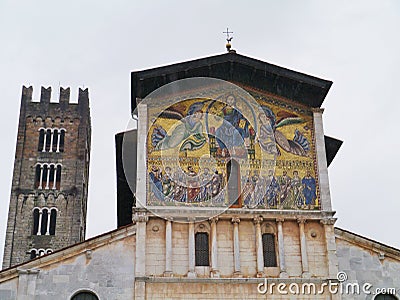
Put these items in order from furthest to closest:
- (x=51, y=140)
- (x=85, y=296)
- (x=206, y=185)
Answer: (x=51, y=140) < (x=206, y=185) < (x=85, y=296)

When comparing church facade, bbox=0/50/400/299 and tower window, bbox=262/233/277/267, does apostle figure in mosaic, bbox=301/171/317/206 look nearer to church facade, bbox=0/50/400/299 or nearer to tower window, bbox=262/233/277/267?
church facade, bbox=0/50/400/299

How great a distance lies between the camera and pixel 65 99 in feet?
197

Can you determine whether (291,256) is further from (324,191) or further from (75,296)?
(75,296)

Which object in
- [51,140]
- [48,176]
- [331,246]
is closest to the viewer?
[331,246]

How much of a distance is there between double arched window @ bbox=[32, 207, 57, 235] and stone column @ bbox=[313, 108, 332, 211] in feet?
122

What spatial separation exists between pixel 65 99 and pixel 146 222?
4393cm

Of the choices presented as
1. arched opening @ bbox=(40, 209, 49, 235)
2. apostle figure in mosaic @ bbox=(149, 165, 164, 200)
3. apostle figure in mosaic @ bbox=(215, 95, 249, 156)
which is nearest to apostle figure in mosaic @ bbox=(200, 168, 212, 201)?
apostle figure in mosaic @ bbox=(215, 95, 249, 156)

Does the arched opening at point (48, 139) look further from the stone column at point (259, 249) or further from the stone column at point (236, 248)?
the stone column at point (259, 249)

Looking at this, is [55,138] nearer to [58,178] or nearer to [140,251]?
[58,178]

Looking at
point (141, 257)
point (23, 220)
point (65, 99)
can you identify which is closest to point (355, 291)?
point (141, 257)

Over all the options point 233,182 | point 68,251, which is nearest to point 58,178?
point 233,182

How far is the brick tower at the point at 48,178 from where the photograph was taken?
52.6m

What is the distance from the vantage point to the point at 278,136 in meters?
20.1

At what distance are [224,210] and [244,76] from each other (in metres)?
4.84
